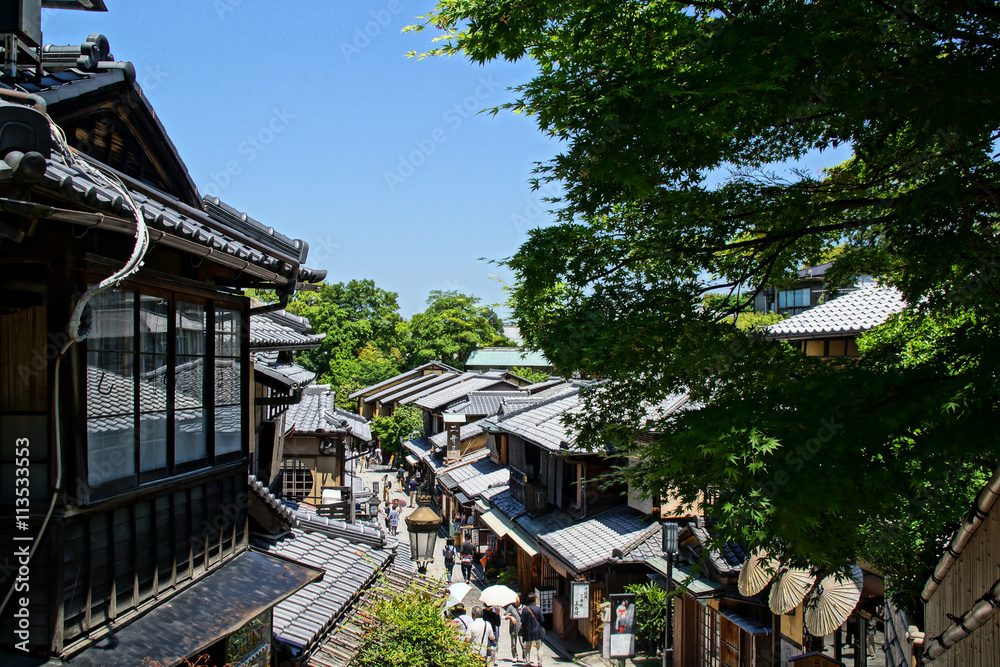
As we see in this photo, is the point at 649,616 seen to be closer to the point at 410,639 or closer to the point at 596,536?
the point at 596,536

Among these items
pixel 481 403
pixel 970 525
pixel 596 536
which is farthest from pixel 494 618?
pixel 481 403

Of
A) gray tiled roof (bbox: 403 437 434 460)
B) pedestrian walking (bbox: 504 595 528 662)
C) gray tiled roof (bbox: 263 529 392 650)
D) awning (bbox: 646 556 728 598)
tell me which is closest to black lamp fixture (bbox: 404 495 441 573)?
gray tiled roof (bbox: 263 529 392 650)

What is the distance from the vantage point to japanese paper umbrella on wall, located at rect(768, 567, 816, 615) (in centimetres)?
1253

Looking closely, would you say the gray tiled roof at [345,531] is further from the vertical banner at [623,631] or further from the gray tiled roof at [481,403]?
the gray tiled roof at [481,403]

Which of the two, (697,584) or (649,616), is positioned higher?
(697,584)

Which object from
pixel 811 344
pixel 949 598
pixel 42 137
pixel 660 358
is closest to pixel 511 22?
pixel 660 358

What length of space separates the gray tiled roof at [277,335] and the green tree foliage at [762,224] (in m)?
7.98

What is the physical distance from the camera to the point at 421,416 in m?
55.0

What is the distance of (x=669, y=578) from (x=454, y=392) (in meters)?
A: 35.6

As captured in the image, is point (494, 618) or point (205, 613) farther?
point (494, 618)

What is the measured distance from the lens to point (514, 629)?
19859 millimetres

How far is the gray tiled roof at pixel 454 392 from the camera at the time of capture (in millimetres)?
48719

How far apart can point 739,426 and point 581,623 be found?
55.4ft

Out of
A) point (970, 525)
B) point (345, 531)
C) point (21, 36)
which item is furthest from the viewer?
point (345, 531)
